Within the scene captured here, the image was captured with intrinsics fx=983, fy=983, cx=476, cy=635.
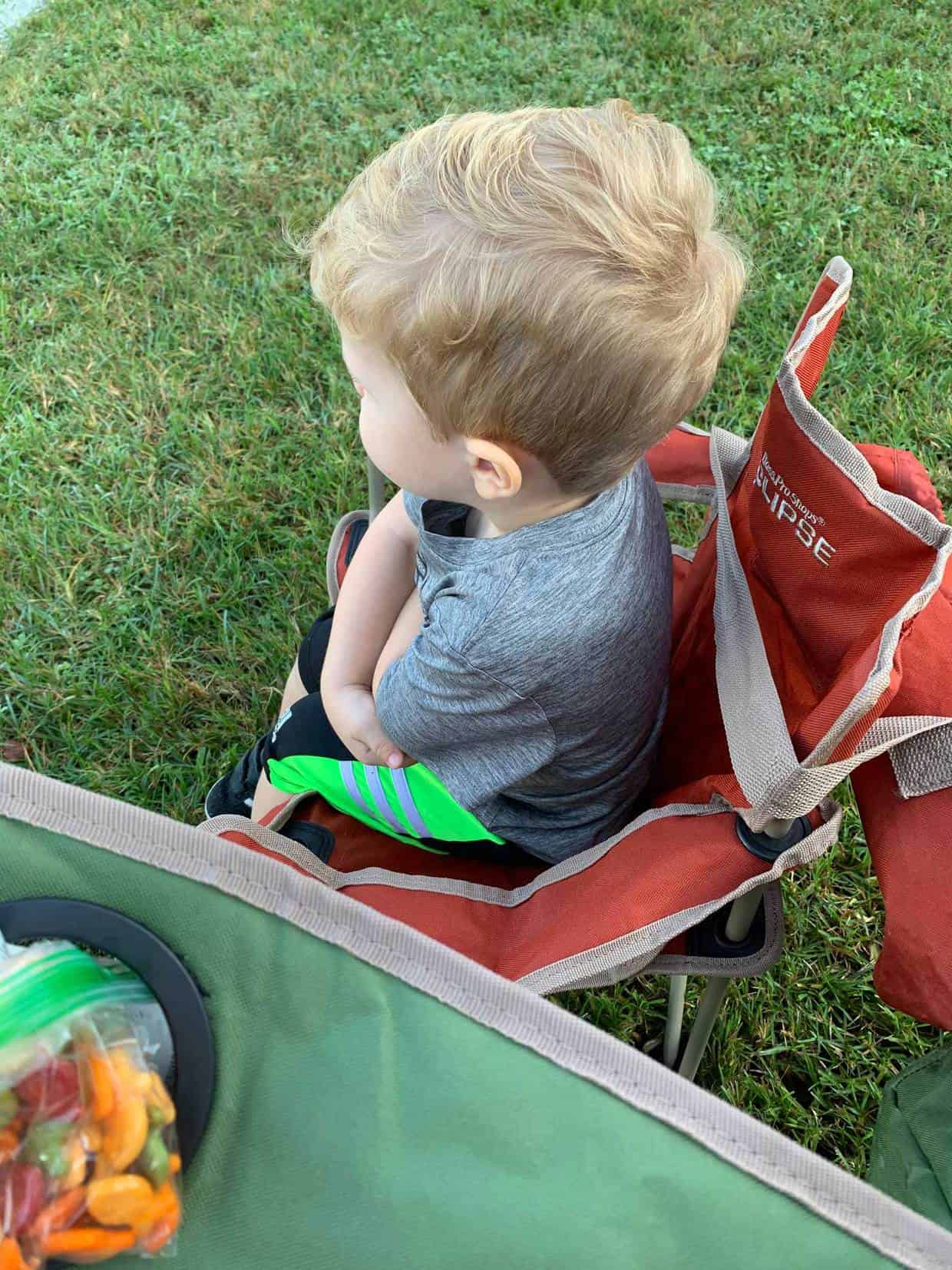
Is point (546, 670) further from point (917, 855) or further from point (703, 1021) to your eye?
point (703, 1021)

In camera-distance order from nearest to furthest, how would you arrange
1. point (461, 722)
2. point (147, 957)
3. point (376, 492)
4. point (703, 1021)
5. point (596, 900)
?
point (147, 957) → point (596, 900) → point (461, 722) → point (703, 1021) → point (376, 492)

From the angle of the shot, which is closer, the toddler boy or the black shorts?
the toddler boy

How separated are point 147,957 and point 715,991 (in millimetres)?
721

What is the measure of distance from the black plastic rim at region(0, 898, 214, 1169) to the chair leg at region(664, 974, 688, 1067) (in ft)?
2.70

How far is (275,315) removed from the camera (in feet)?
7.76

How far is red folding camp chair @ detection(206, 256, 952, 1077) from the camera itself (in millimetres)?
839

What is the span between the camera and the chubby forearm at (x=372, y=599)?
4.41ft

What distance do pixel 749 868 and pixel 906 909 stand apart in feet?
0.44

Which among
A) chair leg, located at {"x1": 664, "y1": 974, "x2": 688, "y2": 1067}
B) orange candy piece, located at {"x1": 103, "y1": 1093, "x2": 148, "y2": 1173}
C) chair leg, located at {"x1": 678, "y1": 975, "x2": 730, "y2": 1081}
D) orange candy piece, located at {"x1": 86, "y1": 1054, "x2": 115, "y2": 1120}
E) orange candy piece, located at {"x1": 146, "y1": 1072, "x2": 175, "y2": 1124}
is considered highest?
orange candy piece, located at {"x1": 86, "y1": 1054, "x2": 115, "y2": 1120}

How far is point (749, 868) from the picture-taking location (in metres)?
0.89

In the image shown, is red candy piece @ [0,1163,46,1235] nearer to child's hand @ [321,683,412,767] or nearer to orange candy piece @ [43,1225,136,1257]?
orange candy piece @ [43,1225,136,1257]

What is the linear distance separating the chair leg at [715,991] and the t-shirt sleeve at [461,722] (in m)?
0.25

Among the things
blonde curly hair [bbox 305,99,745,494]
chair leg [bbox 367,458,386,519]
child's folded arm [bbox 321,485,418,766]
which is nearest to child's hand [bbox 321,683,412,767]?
child's folded arm [bbox 321,485,418,766]

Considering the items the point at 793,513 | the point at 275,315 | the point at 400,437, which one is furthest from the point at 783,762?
the point at 275,315
